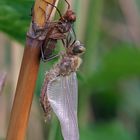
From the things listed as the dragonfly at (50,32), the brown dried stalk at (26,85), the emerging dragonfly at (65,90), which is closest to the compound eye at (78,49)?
the emerging dragonfly at (65,90)

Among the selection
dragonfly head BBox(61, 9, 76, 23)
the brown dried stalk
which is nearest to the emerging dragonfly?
dragonfly head BBox(61, 9, 76, 23)

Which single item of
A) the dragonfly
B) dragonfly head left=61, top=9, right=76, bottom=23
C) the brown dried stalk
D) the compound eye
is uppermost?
dragonfly head left=61, top=9, right=76, bottom=23

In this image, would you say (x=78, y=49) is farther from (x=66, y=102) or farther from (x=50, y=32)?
(x=50, y=32)

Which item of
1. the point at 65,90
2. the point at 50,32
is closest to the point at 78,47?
the point at 65,90

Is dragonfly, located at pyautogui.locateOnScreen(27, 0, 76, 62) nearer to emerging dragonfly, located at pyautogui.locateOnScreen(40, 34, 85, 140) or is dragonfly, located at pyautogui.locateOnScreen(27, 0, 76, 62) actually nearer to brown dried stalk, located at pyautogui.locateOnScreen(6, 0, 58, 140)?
brown dried stalk, located at pyautogui.locateOnScreen(6, 0, 58, 140)

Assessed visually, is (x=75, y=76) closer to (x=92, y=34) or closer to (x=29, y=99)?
(x=29, y=99)

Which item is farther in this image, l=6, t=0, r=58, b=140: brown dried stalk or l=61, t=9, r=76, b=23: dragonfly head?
l=61, t=9, r=76, b=23: dragonfly head

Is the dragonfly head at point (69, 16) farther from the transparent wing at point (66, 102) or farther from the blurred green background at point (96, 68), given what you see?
the transparent wing at point (66, 102)
